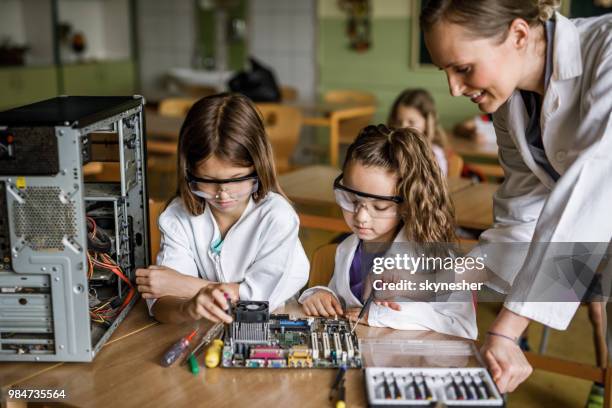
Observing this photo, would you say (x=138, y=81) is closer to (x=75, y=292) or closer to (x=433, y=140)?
(x=433, y=140)

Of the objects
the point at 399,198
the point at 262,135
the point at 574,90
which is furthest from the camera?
the point at 262,135

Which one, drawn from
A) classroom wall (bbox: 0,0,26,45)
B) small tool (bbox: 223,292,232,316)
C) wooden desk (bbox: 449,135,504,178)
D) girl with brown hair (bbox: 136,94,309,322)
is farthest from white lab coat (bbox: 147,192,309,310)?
classroom wall (bbox: 0,0,26,45)

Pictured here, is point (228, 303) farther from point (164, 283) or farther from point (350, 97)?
point (350, 97)

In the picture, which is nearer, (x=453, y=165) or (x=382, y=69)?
(x=453, y=165)

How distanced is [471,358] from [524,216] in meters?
0.53

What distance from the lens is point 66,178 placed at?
3.64ft

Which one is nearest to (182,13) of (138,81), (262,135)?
(138,81)

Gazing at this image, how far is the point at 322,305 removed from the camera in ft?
4.79

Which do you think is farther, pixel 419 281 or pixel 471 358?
pixel 419 281

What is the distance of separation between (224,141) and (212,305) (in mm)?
430

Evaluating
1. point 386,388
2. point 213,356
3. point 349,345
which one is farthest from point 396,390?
point 213,356

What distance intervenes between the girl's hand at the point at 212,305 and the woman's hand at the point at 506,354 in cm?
49

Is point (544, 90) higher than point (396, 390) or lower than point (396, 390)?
higher

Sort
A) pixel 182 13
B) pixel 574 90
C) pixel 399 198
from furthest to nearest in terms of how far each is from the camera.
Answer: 1. pixel 182 13
2. pixel 399 198
3. pixel 574 90
